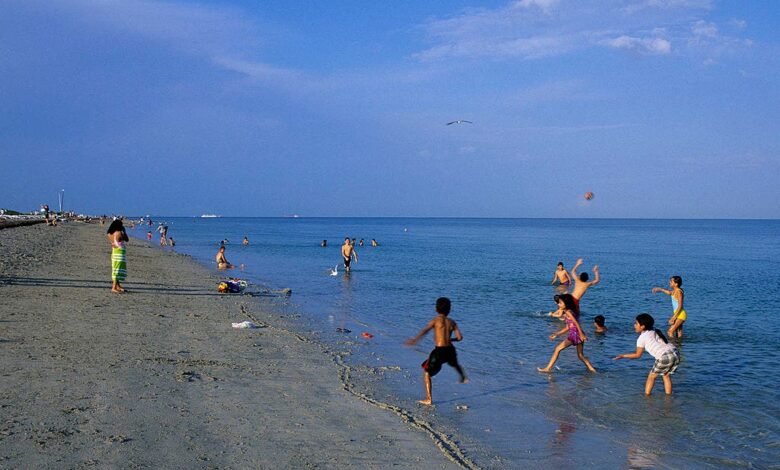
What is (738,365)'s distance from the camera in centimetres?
1238

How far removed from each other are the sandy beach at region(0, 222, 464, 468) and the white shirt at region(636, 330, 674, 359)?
404 centimetres

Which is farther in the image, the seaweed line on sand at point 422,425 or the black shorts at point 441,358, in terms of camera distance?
the black shorts at point 441,358

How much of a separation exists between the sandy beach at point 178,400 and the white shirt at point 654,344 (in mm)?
4044

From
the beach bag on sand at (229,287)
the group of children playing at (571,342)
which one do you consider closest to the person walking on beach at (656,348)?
the group of children playing at (571,342)

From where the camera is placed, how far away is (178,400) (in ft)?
25.0

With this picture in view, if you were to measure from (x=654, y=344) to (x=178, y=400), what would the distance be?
6996 millimetres

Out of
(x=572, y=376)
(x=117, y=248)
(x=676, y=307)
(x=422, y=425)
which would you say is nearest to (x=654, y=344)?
(x=572, y=376)

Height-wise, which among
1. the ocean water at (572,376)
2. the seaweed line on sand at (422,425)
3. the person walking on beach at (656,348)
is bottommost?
the ocean water at (572,376)

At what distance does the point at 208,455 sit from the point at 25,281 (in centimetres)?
1507

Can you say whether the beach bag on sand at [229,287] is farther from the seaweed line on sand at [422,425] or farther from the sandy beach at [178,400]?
the seaweed line on sand at [422,425]

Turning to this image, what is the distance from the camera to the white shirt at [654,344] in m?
9.20

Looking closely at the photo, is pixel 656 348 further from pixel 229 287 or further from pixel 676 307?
pixel 229 287

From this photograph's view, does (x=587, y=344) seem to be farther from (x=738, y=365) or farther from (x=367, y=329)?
(x=367, y=329)

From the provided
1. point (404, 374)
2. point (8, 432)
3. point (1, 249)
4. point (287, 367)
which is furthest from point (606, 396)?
point (1, 249)
